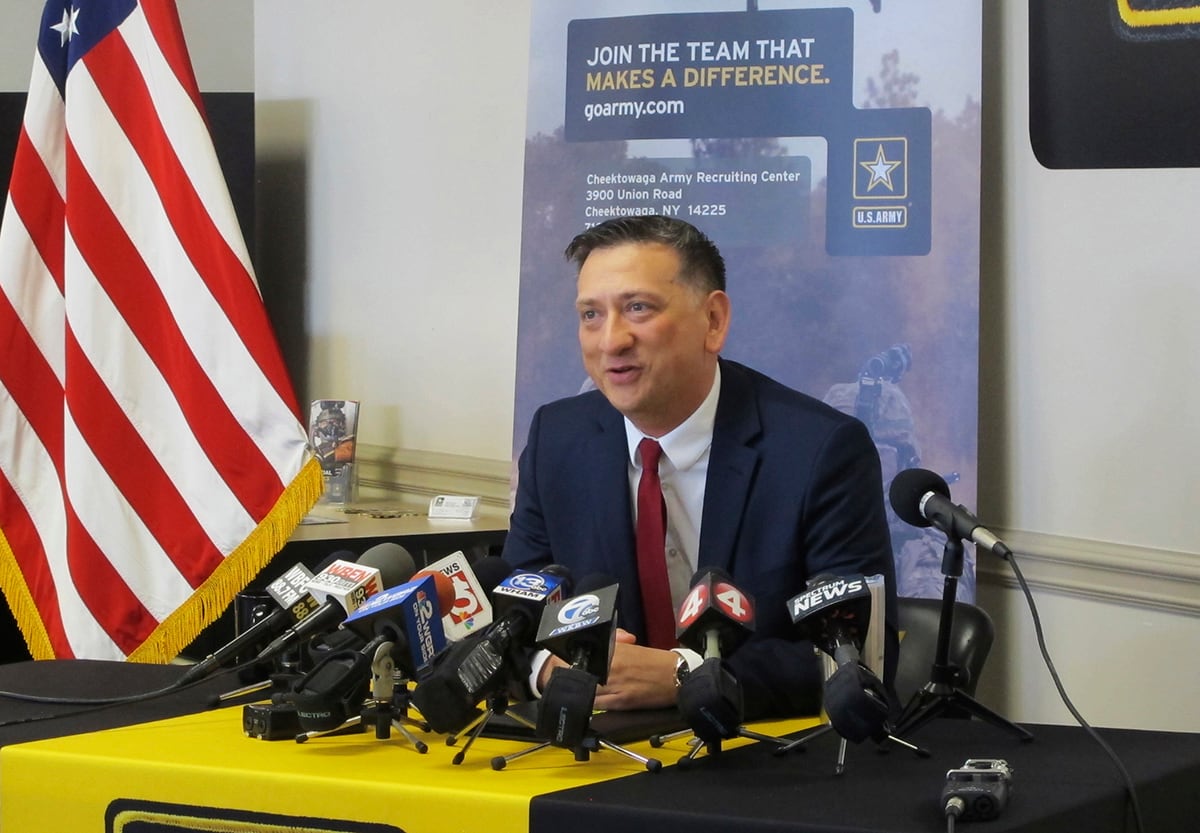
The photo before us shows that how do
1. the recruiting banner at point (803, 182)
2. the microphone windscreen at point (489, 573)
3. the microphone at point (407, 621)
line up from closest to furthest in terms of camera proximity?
the microphone at point (407, 621) < the microphone windscreen at point (489, 573) < the recruiting banner at point (803, 182)

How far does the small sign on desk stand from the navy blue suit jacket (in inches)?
65.3

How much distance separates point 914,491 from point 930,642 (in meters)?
0.74

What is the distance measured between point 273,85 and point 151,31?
1.26 m

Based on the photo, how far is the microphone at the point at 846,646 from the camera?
1.64 m

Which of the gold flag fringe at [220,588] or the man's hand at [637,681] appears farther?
the gold flag fringe at [220,588]

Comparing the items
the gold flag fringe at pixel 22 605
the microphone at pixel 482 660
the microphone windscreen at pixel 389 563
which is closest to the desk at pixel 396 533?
the gold flag fringe at pixel 22 605

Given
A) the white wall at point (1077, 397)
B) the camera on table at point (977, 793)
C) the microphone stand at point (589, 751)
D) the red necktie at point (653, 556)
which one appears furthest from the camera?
the white wall at point (1077, 397)

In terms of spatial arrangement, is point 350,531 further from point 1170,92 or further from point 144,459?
point 1170,92

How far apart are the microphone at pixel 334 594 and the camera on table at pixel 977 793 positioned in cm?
82

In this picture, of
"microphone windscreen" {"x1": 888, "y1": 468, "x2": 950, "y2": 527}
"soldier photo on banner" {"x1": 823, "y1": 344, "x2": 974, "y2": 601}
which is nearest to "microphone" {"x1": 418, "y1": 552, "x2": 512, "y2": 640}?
"microphone windscreen" {"x1": 888, "y1": 468, "x2": 950, "y2": 527}

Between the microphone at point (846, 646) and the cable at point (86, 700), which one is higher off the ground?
the microphone at point (846, 646)

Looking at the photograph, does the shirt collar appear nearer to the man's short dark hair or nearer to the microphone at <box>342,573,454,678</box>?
the man's short dark hair

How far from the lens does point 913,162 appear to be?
339 centimetres

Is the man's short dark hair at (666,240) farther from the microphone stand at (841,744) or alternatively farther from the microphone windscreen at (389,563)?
the microphone stand at (841,744)
